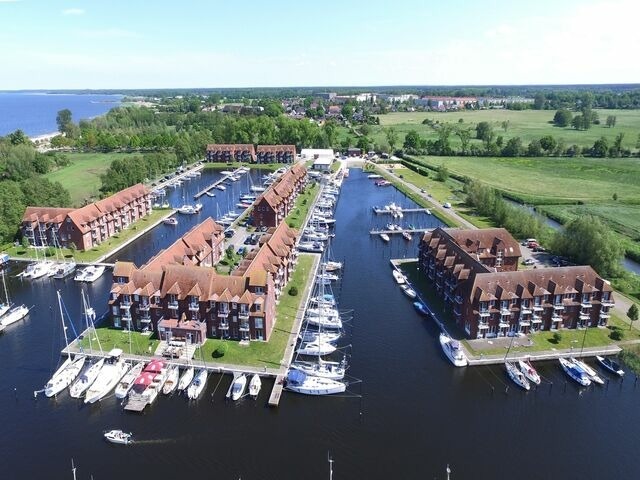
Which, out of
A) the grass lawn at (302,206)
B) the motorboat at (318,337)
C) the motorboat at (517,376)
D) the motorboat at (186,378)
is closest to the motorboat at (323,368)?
the motorboat at (318,337)

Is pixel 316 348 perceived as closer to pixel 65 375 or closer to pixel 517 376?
pixel 517 376

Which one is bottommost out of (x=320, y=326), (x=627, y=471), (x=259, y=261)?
(x=627, y=471)

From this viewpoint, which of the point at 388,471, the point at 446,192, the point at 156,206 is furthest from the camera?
the point at 446,192

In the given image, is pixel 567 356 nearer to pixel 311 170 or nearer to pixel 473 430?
pixel 473 430

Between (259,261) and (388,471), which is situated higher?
(259,261)

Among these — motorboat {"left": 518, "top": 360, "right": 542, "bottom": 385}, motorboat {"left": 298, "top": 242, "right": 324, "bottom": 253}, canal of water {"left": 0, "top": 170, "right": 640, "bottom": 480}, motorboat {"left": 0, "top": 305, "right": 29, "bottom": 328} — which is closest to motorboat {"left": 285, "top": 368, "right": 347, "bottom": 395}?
canal of water {"left": 0, "top": 170, "right": 640, "bottom": 480}

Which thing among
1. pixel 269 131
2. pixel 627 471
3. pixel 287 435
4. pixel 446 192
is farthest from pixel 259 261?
pixel 269 131

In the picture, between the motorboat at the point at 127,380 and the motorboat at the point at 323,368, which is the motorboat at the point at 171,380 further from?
the motorboat at the point at 323,368
